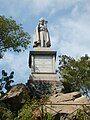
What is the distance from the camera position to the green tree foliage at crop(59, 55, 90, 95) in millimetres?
30453

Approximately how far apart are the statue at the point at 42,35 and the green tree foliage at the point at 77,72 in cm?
447

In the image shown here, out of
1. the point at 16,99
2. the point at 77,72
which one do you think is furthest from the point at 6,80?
the point at 77,72

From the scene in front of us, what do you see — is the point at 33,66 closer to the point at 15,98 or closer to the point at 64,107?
the point at 15,98

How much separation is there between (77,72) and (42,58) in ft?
24.0

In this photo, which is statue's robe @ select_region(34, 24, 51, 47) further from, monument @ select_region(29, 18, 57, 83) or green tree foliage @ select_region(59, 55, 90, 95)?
green tree foliage @ select_region(59, 55, 90, 95)

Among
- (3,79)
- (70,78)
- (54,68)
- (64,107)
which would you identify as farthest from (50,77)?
(70,78)

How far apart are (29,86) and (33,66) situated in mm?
1581

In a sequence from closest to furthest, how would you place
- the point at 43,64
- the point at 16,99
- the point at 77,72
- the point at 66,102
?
the point at 66,102 → the point at 16,99 → the point at 43,64 → the point at 77,72

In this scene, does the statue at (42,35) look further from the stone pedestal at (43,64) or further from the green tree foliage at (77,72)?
the green tree foliage at (77,72)

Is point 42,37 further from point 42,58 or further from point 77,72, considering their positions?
point 77,72

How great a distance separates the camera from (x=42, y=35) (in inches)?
1035

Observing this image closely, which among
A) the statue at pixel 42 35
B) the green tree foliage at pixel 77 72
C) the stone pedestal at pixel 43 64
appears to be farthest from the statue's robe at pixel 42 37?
the green tree foliage at pixel 77 72

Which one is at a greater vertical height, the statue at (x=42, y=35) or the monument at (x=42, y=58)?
the statue at (x=42, y=35)

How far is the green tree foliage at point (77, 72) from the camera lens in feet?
99.9
